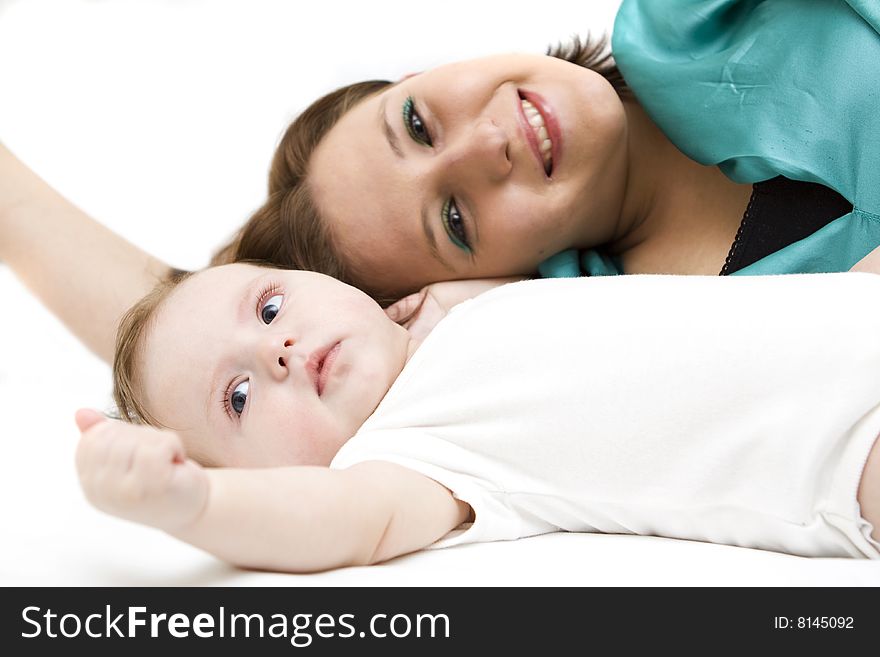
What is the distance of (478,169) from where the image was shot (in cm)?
131

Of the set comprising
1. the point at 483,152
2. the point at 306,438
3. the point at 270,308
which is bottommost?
the point at 306,438

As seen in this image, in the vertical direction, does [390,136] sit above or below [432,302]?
above

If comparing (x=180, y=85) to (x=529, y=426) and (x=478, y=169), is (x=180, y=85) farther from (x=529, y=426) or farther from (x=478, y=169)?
(x=529, y=426)

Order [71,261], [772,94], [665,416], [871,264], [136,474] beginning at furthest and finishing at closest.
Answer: [71,261] < [772,94] < [871,264] < [665,416] < [136,474]

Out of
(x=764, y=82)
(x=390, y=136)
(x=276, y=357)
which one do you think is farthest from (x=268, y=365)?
(x=764, y=82)

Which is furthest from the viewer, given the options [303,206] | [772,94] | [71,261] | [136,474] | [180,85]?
[180,85]

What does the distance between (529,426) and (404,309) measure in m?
0.45

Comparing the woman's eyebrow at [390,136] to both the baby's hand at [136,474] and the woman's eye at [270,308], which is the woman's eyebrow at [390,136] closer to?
the woman's eye at [270,308]

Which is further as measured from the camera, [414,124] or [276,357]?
[414,124]

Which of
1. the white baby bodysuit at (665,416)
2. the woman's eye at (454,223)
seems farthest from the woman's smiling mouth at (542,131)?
the white baby bodysuit at (665,416)

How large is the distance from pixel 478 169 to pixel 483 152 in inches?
1.1

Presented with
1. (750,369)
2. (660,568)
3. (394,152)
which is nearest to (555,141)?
(394,152)

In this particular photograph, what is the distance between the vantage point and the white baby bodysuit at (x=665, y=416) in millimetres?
890

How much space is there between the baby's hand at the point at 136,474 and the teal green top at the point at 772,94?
31.6 inches
